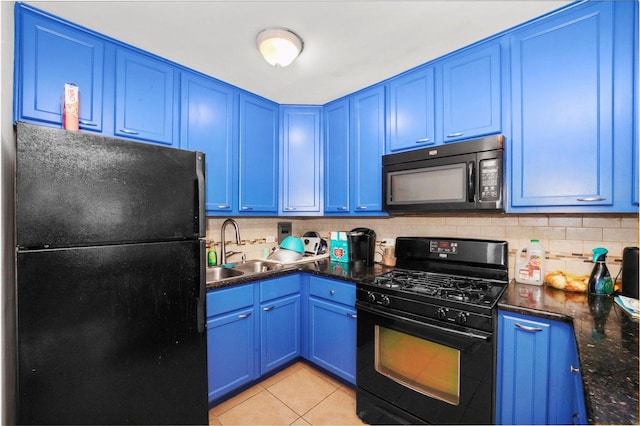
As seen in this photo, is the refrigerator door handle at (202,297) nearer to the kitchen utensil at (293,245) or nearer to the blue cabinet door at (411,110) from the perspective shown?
the kitchen utensil at (293,245)

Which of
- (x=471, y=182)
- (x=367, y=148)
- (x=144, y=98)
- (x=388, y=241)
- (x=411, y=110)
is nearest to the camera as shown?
(x=471, y=182)

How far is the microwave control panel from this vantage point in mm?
1526

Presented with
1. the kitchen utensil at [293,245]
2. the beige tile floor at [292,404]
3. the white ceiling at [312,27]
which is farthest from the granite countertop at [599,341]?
the kitchen utensil at [293,245]

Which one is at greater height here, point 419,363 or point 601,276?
point 601,276

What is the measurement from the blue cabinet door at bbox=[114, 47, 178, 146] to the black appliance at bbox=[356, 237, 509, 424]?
1.72 metres

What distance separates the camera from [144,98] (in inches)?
67.3

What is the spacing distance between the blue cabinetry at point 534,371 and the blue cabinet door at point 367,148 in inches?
→ 45.7

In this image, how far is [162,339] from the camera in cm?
122

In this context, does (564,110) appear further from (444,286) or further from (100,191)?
(100,191)

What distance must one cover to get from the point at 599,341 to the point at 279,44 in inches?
77.2

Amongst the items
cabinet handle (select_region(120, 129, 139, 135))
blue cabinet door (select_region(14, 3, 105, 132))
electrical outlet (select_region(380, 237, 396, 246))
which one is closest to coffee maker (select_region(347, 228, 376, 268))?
electrical outlet (select_region(380, 237, 396, 246))

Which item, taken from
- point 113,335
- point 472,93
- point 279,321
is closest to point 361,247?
point 279,321

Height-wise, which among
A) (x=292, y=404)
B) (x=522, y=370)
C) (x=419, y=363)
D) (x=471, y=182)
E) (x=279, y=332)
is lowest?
(x=292, y=404)

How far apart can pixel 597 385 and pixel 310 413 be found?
156cm
